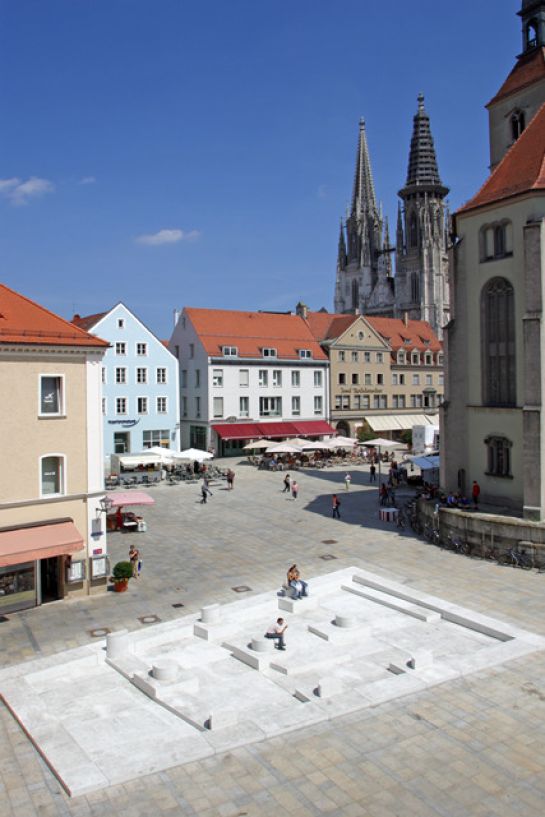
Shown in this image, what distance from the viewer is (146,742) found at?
13.1 m

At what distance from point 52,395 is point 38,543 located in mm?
5042

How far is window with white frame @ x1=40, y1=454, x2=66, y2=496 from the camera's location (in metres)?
23.0

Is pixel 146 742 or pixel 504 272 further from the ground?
pixel 504 272

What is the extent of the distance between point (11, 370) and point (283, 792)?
51.8ft

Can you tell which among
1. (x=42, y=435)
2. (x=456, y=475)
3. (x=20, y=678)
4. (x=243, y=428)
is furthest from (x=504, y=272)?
(x=243, y=428)

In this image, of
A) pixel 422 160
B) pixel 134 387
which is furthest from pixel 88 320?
pixel 422 160

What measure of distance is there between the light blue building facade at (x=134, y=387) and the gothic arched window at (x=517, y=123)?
107 feet

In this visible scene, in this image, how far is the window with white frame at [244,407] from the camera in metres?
62.7

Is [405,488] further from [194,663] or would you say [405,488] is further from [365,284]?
[365,284]

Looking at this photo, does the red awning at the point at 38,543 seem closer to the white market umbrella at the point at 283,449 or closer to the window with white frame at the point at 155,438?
the white market umbrella at the point at 283,449

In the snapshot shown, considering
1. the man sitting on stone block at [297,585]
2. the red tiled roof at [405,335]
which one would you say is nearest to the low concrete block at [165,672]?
the man sitting on stone block at [297,585]

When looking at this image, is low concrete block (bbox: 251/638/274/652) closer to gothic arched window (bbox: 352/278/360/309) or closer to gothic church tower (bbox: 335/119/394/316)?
gothic church tower (bbox: 335/119/394/316)

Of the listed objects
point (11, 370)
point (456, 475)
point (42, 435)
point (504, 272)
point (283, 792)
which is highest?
point (504, 272)

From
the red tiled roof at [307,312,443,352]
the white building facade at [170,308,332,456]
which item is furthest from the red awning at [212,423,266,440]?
the red tiled roof at [307,312,443,352]
